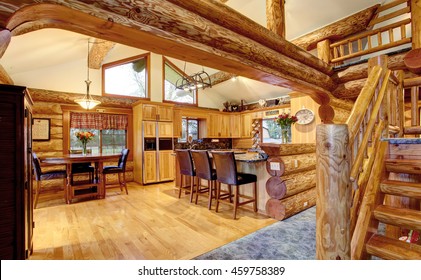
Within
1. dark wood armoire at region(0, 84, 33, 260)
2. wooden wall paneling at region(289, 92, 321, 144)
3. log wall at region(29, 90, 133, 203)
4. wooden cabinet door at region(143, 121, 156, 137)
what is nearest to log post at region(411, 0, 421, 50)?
wooden wall paneling at region(289, 92, 321, 144)

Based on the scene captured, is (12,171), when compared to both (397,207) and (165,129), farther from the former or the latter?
(165,129)

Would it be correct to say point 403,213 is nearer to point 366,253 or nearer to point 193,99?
point 366,253

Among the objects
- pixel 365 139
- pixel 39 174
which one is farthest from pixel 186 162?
pixel 365 139

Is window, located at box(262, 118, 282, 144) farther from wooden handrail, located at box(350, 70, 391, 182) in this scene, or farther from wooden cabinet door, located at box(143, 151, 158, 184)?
wooden handrail, located at box(350, 70, 391, 182)

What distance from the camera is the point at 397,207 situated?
5.25 feet

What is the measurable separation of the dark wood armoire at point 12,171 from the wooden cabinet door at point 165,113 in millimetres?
4206

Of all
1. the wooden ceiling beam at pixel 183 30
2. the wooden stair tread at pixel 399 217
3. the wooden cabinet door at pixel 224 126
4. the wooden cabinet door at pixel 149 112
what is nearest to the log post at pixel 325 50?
the wooden ceiling beam at pixel 183 30

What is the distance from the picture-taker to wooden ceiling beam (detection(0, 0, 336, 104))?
141 centimetres

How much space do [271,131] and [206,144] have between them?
234 centimetres

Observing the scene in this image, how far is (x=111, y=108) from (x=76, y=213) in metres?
3.13

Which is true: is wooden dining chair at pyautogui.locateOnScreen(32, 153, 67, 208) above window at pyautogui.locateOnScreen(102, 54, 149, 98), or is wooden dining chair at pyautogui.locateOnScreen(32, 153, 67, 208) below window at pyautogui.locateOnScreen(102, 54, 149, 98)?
below

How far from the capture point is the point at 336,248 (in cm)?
116

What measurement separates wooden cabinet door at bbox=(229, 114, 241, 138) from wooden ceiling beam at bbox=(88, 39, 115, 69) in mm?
4657
